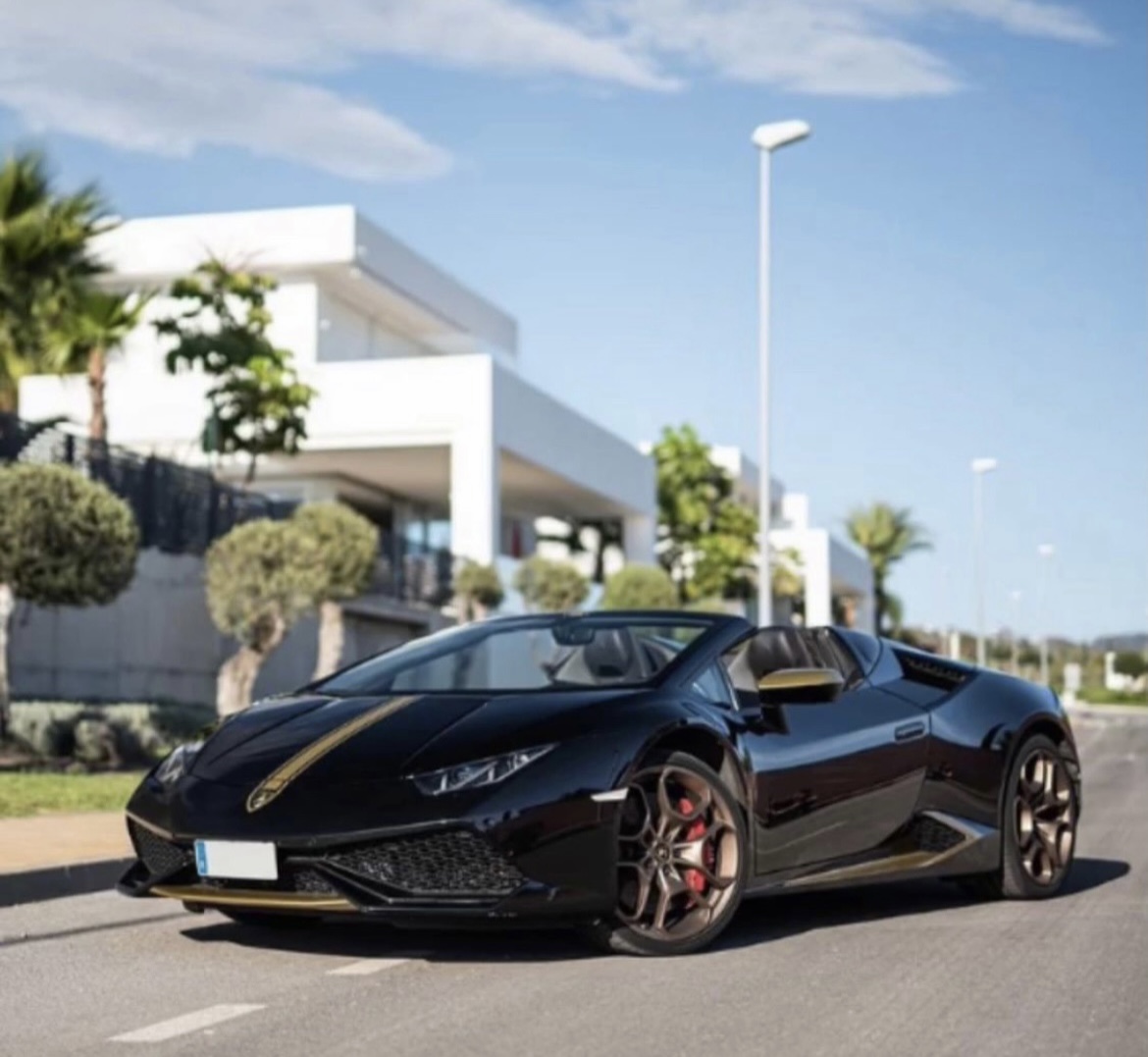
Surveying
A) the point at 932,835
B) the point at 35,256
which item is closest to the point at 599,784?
the point at 932,835

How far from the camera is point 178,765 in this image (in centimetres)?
776

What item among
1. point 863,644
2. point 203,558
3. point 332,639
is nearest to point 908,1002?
point 863,644

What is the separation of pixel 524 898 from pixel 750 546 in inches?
2377

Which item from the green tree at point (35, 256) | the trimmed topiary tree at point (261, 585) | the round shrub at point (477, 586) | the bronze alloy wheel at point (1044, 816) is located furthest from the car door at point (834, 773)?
the round shrub at point (477, 586)

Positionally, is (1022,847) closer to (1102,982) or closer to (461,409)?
(1102,982)

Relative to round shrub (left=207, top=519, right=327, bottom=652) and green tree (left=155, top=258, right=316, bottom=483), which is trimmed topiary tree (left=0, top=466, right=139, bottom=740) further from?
green tree (left=155, top=258, right=316, bottom=483)

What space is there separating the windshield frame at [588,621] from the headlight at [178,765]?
0.58 meters

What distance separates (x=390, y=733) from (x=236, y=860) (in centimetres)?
66

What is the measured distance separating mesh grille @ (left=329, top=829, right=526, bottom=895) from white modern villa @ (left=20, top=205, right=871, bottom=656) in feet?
98.7

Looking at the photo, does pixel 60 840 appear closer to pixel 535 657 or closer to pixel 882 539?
pixel 535 657

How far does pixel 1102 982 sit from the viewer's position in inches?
273

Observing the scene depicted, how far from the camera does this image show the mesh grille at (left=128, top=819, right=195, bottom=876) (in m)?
7.34

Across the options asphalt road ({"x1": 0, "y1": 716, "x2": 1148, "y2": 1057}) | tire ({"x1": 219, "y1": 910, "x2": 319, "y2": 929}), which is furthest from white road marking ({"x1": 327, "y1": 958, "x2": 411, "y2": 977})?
tire ({"x1": 219, "y1": 910, "x2": 319, "y2": 929})

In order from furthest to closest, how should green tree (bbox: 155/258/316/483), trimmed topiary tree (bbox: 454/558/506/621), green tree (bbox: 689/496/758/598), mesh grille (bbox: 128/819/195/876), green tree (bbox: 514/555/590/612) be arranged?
green tree (bbox: 689/496/758/598) → green tree (bbox: 514/555/590/612) → trimmed topiary tree (bbox: 454/558/506/621) → green tree (bbox: 155/258/316/483) → mesh grille (bbox: 128/819/195/876)
